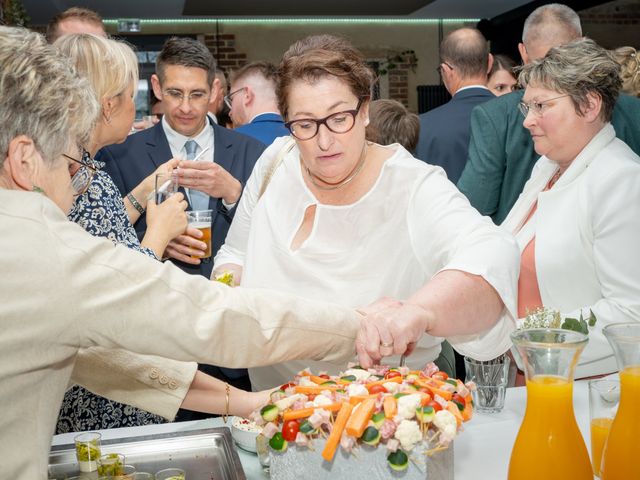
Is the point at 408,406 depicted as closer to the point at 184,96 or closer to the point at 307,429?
the point at 307,429

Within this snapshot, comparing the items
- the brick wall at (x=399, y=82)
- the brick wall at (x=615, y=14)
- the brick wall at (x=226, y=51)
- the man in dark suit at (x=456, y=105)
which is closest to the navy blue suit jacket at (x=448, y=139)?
the man in dark suit at (x=456, y=105)

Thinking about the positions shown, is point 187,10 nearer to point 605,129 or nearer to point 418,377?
point 605,129

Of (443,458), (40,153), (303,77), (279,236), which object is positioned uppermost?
(303,77)

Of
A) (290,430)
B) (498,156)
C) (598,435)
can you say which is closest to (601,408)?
(598,435)

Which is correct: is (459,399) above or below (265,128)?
below

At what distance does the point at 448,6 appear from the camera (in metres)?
11.4

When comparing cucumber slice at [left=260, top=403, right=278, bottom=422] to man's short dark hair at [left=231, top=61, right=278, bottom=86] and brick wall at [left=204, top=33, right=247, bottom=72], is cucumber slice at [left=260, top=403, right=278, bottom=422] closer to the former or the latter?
man's short dark hair at [left=231, top=61, right=278, bottom=86]

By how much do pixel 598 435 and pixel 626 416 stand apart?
0.23m

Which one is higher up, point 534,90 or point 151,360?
point 534,90

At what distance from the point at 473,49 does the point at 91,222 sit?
312 centimetres

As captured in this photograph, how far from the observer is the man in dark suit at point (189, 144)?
124 inches

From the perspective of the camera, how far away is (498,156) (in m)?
3.50

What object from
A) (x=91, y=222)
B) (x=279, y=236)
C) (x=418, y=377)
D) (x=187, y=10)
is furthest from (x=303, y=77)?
(x=187, y=10)

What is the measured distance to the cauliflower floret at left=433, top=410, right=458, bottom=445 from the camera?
3.89 feet
